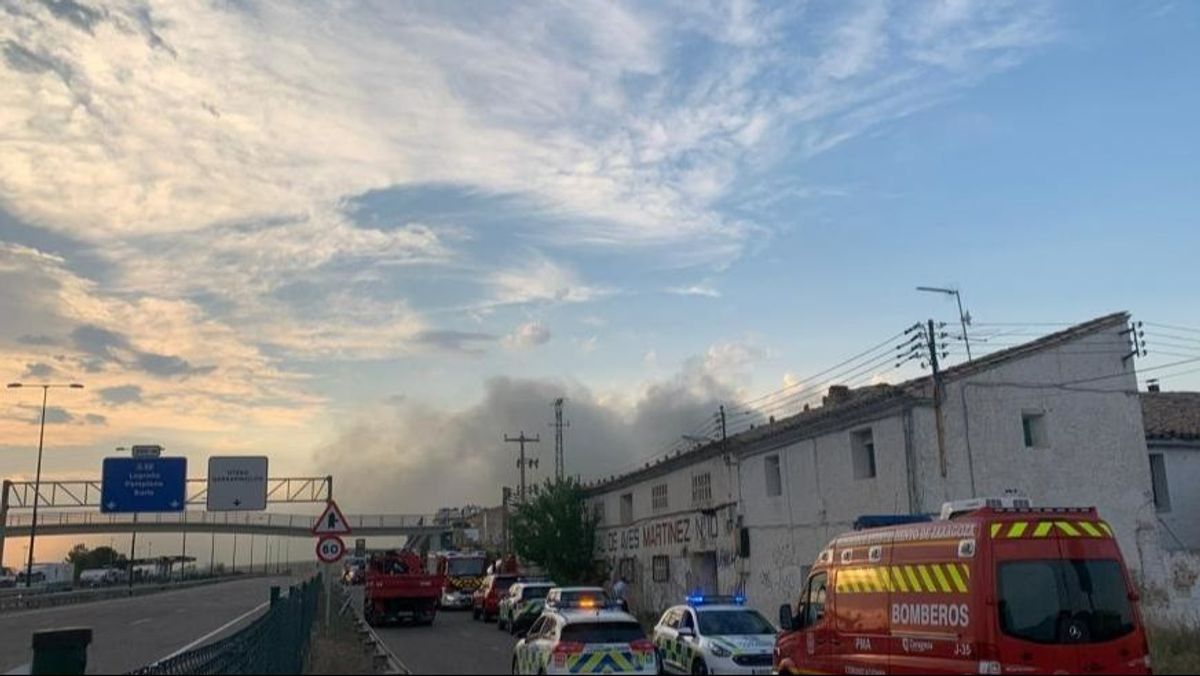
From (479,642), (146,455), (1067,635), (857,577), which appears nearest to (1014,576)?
(1067,635)

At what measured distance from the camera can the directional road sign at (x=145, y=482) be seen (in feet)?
144

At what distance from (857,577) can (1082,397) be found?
1385cm

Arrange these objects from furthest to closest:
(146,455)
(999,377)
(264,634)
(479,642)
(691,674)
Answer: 1. (146,455)
2. (479,642)
3. (999,377)
4. (691,674)
5. (264,634)

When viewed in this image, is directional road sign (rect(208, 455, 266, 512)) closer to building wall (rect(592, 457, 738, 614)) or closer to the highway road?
the highway road

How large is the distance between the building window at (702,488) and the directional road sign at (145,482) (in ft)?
77.7

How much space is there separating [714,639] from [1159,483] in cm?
1505

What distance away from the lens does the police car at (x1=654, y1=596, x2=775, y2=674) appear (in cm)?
1680

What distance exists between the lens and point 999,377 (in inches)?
928

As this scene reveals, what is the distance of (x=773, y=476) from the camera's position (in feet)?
95.0

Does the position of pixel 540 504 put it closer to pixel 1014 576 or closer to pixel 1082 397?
pixel 1082 397

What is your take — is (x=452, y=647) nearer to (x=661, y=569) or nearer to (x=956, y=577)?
(x=661, y=569)

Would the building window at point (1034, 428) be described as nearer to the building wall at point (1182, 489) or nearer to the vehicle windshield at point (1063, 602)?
the building wall at point (1182, 489)

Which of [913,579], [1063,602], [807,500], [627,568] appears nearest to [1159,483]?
[807,500]

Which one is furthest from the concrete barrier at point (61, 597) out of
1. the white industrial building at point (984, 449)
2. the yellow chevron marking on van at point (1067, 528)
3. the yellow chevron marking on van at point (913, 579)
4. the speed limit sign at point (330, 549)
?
the yellow chevron marking on van at point (1067, 528)
